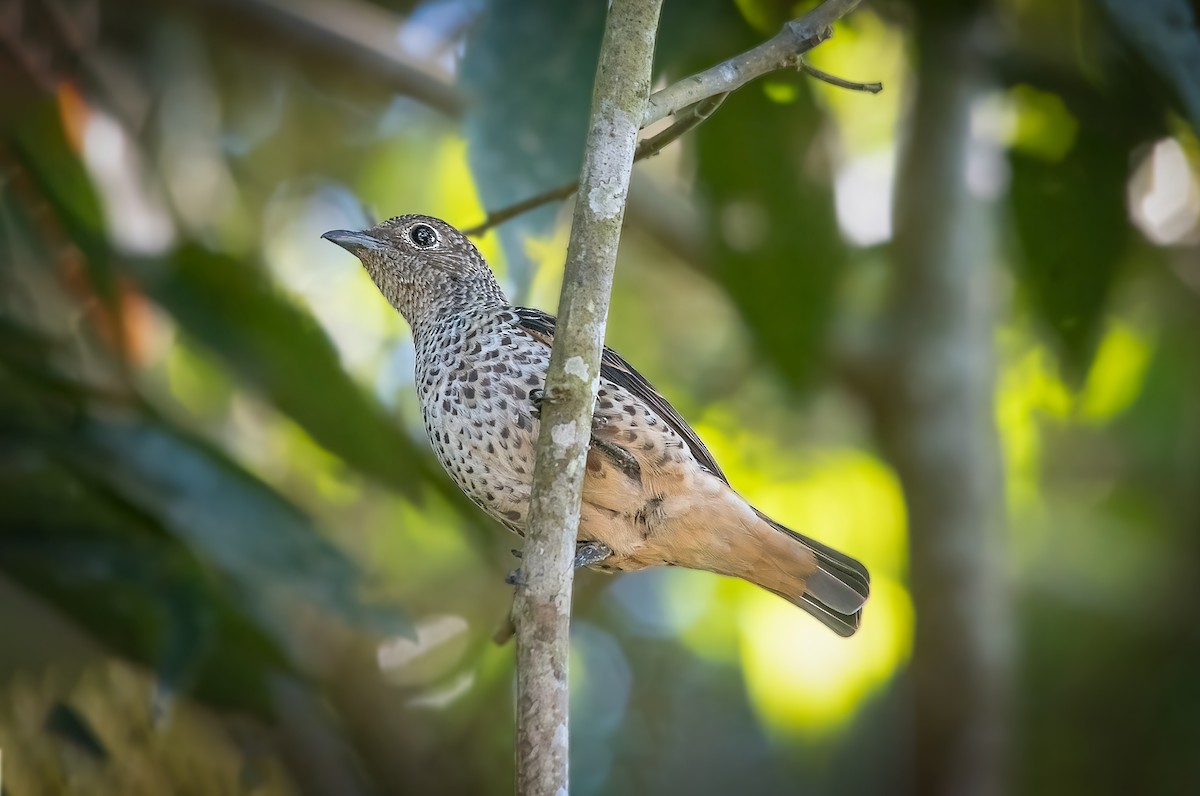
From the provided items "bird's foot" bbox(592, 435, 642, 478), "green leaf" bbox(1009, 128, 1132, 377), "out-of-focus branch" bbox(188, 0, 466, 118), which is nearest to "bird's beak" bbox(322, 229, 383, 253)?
"bird's foot" bbox(592, 435, 642, 478)

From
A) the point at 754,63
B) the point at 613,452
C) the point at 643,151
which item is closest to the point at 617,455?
the point at 613,452

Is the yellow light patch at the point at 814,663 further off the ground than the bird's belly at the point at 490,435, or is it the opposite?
the yellow light patch at the point at 814,663

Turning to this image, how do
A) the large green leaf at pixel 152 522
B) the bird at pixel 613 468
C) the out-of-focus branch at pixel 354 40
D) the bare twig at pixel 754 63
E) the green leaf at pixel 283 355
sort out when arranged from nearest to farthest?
the bare twig at pixel 754 63 < the bird at pixel 613 468 < the large green leaf at pixel 152 522 < the green leaf at pixel 283 355 < the out-of-focus branch at pixel 354 40

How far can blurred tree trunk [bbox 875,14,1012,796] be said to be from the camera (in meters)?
5.44

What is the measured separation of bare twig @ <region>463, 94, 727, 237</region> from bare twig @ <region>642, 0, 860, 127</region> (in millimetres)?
120

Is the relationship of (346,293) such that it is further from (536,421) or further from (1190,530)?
(1190,530)

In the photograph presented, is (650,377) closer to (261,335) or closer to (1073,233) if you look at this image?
(261,335)

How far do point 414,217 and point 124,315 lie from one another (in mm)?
1927

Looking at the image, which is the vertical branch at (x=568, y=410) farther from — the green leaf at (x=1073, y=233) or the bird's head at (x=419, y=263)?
the green leaf at (x=1073, y=233)

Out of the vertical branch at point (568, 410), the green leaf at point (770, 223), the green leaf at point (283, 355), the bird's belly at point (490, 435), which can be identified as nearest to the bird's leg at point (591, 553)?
the bird's belly at point (490, 435)

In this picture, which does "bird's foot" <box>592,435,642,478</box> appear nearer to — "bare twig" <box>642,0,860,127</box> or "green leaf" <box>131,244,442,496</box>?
"bare twig" <box>642,0,860,127</box>

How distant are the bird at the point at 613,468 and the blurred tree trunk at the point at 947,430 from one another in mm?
1595

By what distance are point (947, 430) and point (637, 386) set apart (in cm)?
235

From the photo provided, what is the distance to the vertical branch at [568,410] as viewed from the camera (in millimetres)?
2807
